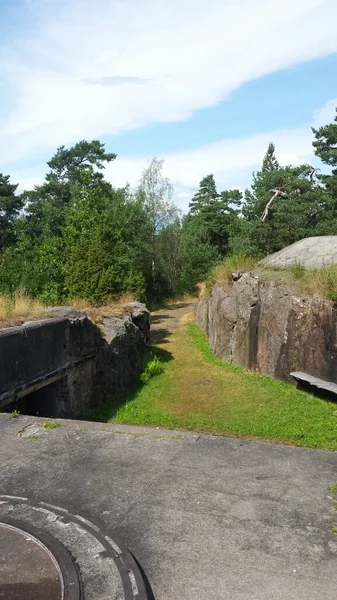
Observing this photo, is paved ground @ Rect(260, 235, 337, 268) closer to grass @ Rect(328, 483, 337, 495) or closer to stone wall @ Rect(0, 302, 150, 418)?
stone wall @ Rect(0, 302, 150, 418)

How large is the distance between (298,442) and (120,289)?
7.61 m

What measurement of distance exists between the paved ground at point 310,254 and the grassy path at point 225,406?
359 cm

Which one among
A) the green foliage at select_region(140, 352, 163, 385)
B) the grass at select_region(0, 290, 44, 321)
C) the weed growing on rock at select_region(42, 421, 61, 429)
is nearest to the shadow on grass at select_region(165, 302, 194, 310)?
the green foliage at select_region(140, 352, 163, 385)

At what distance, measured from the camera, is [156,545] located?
11.2 ft

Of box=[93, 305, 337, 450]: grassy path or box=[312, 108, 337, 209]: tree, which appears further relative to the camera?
box=[312, 108, 337, 209]: tree

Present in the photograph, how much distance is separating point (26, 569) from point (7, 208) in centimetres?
3013

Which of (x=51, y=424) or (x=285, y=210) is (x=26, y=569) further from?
(x=285, y=210)

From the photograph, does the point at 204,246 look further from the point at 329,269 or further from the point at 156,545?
the point at 156,545

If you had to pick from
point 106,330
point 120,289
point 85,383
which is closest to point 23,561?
point 85,383

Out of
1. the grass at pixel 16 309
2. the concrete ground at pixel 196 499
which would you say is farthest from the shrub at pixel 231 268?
the concrete ground at pixel 196 499

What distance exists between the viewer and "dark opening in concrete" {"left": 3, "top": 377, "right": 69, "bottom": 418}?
934 centimetres

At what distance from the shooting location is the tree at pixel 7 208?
3028cm

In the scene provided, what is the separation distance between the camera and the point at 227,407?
35.4ft

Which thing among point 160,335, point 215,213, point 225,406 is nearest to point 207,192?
point 215,213
